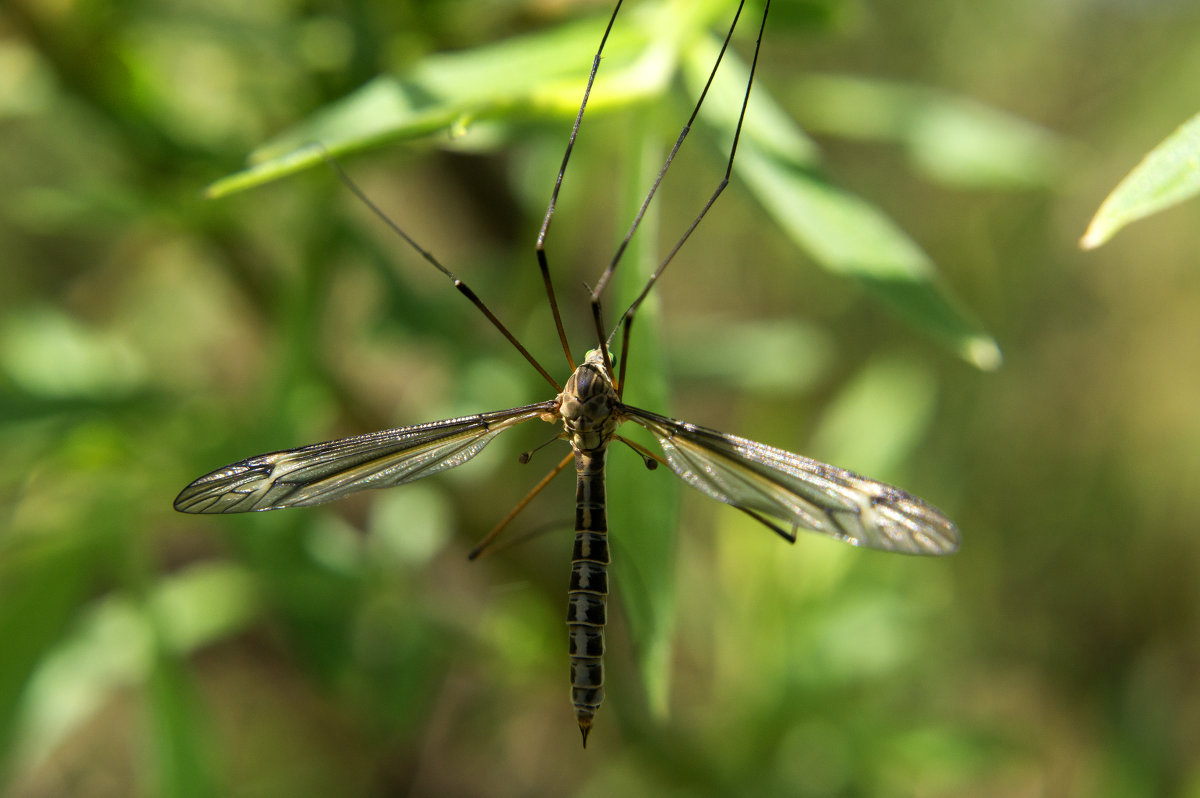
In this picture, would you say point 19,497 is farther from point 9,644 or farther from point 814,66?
point 814,66

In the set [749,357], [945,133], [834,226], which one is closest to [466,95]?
[834,226]

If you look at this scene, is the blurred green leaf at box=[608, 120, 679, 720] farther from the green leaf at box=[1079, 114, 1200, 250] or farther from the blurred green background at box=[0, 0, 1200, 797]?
the green leaf at box=[1079, 114, 1200, 250]

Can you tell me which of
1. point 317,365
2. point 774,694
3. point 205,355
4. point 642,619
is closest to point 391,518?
point 317,365

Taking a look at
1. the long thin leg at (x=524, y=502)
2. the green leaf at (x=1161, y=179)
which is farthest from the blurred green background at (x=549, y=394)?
the green leaf at (x=1161, y=179)

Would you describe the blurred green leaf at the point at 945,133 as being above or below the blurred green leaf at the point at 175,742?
above

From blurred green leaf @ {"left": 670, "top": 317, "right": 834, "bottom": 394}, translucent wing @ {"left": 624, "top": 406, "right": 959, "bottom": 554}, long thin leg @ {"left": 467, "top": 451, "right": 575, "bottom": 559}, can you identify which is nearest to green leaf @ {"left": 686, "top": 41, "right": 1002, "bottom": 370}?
translucent wing @ {"left": 624, "top": 406, "right": 959, "bottom": 554}

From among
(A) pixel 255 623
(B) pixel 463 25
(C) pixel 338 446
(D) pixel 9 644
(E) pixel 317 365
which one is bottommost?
(D) pixel 9 644

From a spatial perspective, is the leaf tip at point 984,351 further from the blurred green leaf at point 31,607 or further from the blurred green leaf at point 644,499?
the blurred green leaf at point 31,607

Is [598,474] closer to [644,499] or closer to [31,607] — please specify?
[644,499]
